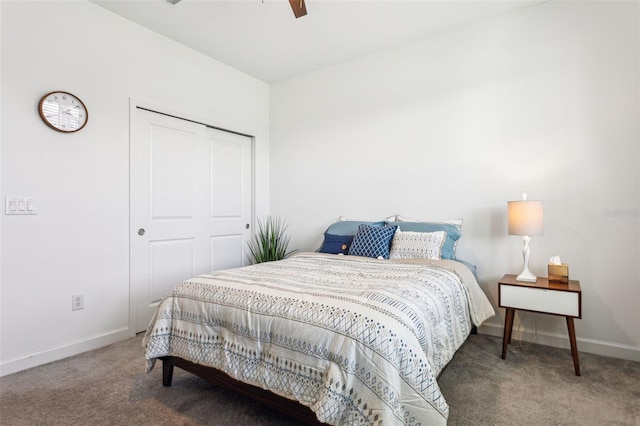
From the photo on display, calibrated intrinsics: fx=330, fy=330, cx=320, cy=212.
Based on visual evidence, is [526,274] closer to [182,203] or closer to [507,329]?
[507,329]

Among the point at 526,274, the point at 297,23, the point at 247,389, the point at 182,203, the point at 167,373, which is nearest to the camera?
the point at 247,389

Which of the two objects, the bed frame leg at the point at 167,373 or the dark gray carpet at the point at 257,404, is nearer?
the dark gray carpet at the point at 257,404

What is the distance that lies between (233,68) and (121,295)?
2675 millimetres

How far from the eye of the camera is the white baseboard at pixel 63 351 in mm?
2188

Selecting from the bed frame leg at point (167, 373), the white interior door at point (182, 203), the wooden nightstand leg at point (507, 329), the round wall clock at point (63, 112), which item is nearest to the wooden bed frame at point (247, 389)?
the bed frame leg at point (167, 373)

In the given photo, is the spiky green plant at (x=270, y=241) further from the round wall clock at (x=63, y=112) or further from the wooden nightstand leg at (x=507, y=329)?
the wooden nightstand leg at (x=507, y=329)

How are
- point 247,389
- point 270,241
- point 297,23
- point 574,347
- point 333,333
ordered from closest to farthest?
1. point 333,333
2. point 247,389
3. point 574,347
4. point 297,23
5. point 270,241

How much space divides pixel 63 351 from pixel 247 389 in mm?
1775

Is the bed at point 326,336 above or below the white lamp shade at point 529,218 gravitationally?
below

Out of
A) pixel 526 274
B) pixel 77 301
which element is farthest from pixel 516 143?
pixel 77 301

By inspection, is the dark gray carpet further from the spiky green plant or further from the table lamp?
the spiky green plant

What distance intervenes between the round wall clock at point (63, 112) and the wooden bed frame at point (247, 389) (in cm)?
187

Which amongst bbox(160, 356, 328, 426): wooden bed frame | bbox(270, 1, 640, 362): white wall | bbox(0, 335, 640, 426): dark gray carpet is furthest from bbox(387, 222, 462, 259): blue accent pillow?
bbox(160, 356, 328, 426): wooden bed frame

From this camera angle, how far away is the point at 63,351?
243 centimetres
